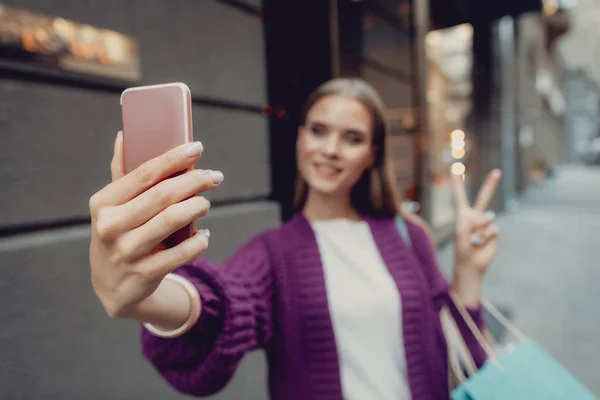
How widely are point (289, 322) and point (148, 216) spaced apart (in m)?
0.68

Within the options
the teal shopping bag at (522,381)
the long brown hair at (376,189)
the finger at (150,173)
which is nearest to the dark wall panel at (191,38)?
the long brown hair at (376,189)

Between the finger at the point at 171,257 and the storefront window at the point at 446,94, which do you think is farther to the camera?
the storefront window at the point at 446,94

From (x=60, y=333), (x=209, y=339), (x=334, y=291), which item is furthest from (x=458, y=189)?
(x=60, y=333)

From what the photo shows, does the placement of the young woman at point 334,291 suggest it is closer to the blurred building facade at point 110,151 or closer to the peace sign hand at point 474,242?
the peace sign hand at point 474,242

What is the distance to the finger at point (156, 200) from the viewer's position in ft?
1.86

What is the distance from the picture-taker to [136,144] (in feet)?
2.06

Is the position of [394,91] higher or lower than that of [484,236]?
higher

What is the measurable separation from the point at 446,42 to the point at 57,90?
421 inches

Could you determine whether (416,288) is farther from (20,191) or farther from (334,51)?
(334,51)

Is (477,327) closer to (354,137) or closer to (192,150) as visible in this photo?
(354,137)

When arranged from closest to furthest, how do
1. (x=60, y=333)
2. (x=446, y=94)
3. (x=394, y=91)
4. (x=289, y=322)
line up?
(x=289, y=322), (x=60, y=333), (x=394, y=91), (x=446, y=94)

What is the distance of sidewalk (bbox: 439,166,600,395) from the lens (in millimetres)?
3310

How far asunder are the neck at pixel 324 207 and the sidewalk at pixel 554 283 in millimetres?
2469

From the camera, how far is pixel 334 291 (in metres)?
1.20
